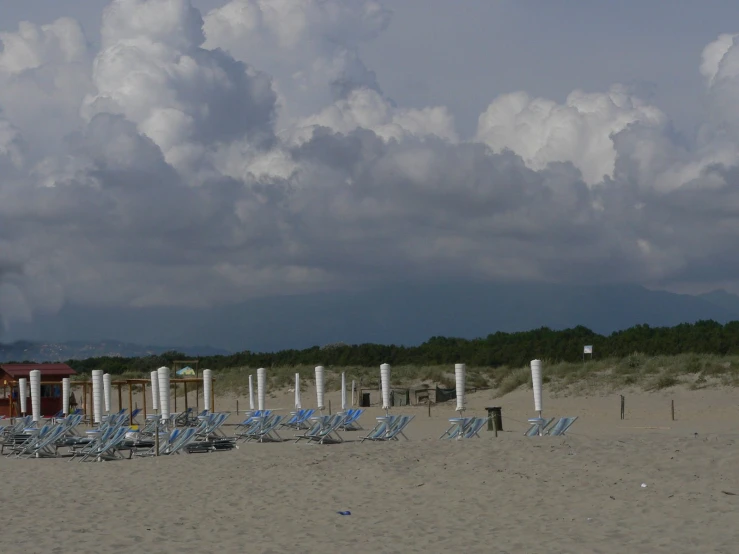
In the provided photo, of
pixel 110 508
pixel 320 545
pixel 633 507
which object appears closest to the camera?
pixel 320 545

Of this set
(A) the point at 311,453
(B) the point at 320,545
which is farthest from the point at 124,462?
(B) the point at 320,545

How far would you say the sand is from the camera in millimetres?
8344

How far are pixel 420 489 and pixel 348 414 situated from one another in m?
8.40

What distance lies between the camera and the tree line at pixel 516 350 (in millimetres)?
35062

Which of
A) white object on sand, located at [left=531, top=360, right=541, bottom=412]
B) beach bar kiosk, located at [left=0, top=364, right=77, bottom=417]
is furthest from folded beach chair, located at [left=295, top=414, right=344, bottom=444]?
beach bar kiosk, located at [left=0, top=364, right=77, bottom=417]

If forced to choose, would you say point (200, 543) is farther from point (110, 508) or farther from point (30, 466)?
point (30, 466)

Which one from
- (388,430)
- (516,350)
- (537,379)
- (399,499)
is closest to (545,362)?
(516,350)

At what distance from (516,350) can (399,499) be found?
30779mm

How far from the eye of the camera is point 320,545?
27.1ft

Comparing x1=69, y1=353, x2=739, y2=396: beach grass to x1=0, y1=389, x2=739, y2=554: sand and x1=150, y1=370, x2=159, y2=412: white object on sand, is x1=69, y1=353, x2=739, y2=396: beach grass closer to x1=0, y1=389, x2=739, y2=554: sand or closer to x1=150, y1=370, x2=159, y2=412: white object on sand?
x1=150, y1=370, x2=159, y2=412: white object on sand

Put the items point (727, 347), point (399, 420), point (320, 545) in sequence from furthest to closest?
point (727, 347) < point (399, 420) < point (320, 545)

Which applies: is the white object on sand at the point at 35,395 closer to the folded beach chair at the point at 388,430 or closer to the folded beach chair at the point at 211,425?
the folded beach chair at the point at 211,425

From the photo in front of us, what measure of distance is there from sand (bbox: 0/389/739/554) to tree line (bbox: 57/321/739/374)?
63.2 feet

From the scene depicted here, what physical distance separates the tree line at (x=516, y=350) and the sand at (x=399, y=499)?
19.3 meters
